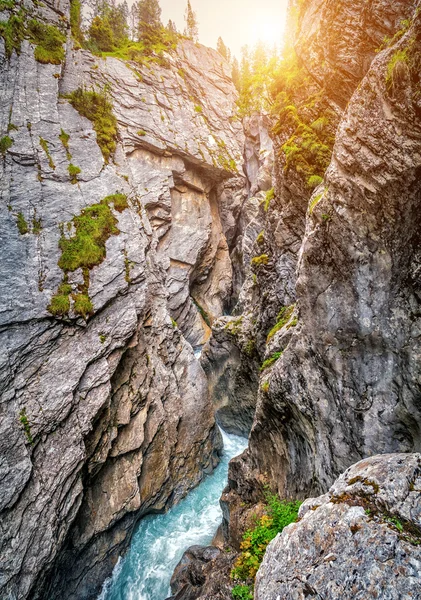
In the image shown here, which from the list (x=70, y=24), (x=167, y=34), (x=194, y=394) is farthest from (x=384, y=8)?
(x=167, y=34)

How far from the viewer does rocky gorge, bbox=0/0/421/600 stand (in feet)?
16.1

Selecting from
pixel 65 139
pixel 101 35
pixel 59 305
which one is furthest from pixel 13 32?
pixel 59 305

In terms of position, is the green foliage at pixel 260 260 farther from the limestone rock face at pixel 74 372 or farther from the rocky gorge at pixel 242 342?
the limestone rock face at pixel 74 372

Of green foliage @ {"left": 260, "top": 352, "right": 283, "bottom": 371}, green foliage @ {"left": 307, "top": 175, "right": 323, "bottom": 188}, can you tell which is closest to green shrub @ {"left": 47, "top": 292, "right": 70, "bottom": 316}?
green foliage @ {"left": 260, "top": 352, "right": 283, "bottom": 371}

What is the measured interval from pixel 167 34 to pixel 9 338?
42.5 m

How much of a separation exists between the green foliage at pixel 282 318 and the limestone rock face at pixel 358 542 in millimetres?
7130

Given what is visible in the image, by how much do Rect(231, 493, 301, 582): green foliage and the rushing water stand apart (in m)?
6.01

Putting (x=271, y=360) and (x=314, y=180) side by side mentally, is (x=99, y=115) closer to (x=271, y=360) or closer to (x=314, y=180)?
(x=314, y=180)

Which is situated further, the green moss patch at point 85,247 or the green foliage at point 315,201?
the green moss patch at point 85,247

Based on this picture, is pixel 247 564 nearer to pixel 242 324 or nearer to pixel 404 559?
pixel 404 559

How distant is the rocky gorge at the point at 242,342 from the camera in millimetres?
4914

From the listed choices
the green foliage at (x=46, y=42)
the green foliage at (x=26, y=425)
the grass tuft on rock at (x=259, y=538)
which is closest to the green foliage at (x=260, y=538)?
the grass tuft on rock at (x=259, y=538)

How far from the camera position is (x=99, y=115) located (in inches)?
704

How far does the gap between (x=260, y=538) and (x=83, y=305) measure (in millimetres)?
9857
